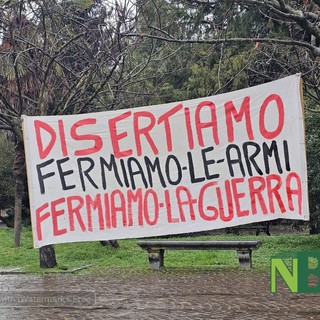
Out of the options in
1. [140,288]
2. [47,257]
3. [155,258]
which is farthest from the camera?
[47,257]

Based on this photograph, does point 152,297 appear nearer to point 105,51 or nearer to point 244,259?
point 244,259

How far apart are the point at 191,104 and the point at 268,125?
74cm

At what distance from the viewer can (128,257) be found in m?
15.7

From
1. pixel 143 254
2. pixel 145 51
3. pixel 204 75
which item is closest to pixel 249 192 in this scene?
pixel 143 254

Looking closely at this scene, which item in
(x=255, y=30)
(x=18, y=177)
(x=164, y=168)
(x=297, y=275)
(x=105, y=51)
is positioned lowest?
(x=297, y=275)

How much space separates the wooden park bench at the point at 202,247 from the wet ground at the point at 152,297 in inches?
18.1

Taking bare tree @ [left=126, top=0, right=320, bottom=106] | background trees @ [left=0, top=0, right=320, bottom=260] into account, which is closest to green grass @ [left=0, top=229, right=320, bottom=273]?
background trees @ [left=0, top=0, right=320, bottom=260]

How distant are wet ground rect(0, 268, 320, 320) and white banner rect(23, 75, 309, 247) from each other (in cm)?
288

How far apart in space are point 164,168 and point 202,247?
7574 mm

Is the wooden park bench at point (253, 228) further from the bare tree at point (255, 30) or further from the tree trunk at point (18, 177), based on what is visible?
the tree trunk at point (18, 177)

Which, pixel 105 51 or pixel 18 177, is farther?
pixel 18 177

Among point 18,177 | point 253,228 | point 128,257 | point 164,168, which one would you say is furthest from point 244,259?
point 253,228

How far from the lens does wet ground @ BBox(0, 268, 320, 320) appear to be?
8477mm

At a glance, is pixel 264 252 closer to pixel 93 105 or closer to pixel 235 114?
pixel 93 105
